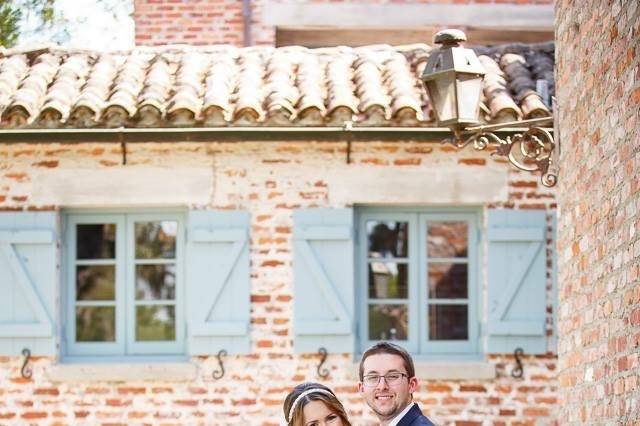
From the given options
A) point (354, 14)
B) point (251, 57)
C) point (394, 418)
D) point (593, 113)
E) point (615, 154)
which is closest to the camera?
point (394, 418)

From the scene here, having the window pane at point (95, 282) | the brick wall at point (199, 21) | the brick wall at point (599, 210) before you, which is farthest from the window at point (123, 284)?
the brick wall at point (599, 210)

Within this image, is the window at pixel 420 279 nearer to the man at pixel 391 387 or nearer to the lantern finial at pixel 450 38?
the lantern finial at pixel 450 38

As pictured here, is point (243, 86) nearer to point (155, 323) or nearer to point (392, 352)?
point (155, 323)

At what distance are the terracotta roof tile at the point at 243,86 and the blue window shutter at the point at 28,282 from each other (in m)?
0.78

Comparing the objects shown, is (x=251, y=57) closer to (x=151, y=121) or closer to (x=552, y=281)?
(x=151, y=121)

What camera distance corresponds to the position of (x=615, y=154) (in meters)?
6.12

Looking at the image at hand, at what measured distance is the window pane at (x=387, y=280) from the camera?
11.8 m

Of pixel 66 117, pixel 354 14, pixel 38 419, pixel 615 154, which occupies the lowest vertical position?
pixel 38 419

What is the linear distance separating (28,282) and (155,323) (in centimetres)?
102

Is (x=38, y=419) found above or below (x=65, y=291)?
below

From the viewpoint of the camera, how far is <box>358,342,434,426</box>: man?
18.4 ft

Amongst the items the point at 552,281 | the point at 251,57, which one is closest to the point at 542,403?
the point at 552,281

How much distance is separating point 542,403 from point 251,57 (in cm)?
361

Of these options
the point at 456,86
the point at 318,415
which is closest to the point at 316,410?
the point at 318,415
